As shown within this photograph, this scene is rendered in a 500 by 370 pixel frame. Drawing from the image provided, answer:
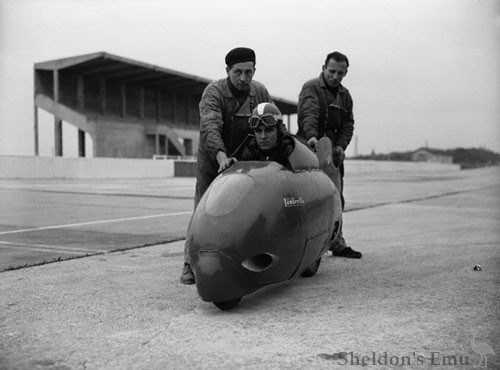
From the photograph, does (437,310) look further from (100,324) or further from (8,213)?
(8,213)

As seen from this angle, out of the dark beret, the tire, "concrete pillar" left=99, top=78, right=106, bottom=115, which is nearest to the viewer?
the dark beret

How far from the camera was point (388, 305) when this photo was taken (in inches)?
165

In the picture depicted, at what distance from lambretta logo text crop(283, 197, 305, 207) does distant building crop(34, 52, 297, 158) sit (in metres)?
48.1

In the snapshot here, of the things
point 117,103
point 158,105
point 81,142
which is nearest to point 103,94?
point 117,103

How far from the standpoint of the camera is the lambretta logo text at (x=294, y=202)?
13.5 ft

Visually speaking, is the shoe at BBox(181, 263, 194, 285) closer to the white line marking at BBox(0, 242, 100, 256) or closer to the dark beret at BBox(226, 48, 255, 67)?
the dark beret at BBox(226, 48, 255, 67)

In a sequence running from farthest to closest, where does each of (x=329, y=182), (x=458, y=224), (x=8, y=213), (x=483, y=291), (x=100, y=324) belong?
(x=8, y=213) → (x=458, y=224) → (x=329, y=182) → (x=483, y=291) → (x=100, y=324)

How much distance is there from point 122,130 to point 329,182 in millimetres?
56983

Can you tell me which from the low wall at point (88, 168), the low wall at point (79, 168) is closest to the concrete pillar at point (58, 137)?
the low wall at point (88, 168)

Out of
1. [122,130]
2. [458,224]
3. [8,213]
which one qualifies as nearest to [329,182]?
[458,224]

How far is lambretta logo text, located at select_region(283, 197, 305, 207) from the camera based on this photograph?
4.11 metres

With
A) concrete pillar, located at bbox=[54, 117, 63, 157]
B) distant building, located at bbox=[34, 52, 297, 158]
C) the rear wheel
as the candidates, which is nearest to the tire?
the rear wheel

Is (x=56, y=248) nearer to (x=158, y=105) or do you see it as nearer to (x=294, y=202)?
(x=294, y=202)

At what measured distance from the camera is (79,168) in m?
33.4
